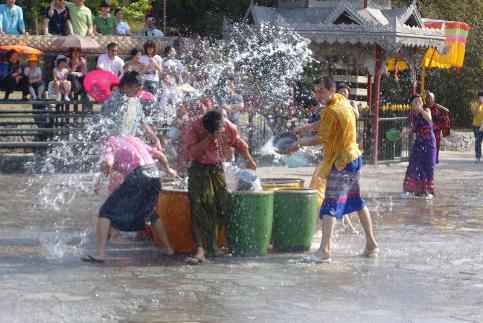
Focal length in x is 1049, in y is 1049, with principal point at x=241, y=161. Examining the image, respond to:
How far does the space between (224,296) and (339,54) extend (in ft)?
47.9

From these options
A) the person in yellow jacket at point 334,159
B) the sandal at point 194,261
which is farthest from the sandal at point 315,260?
the sandal at point 194,261

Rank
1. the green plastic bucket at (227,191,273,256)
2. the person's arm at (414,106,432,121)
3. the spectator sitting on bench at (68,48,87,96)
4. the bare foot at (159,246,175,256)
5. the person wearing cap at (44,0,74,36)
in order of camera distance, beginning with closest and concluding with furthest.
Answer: the green plastic bucket at (227,191,273,256), the bare foot at (159,246,175,256), the person's arm at (414,106,432,121), the spectator sitting on bench at (68,48,87,96), the person wearing cap at (44,0,74,36)

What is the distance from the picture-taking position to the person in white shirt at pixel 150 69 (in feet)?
60.3

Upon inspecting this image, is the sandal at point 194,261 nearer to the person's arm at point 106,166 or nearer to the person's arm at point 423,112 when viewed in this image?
the person's arm at point 106,166

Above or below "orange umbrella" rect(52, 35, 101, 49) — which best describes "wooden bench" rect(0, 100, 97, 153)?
below

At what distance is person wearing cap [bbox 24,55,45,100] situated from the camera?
19844 millimetres

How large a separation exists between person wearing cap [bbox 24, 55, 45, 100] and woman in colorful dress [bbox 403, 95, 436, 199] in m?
7.64

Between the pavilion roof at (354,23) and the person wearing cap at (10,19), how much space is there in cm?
505

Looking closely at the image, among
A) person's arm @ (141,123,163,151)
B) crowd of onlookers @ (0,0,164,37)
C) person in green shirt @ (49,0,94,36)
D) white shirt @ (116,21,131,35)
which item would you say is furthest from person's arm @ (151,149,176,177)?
white shirt @ (116,21,131,35)

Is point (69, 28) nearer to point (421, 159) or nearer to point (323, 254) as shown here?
point (421, 159)

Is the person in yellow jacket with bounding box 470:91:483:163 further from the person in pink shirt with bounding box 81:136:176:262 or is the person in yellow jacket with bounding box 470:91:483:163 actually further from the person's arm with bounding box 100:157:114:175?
the person's arm with bounding box 100:157:114:175

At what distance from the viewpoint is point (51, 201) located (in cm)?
1442

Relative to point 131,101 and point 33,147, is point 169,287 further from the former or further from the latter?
point 33,147

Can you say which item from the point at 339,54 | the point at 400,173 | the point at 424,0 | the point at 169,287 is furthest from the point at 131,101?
the point at 424,0
